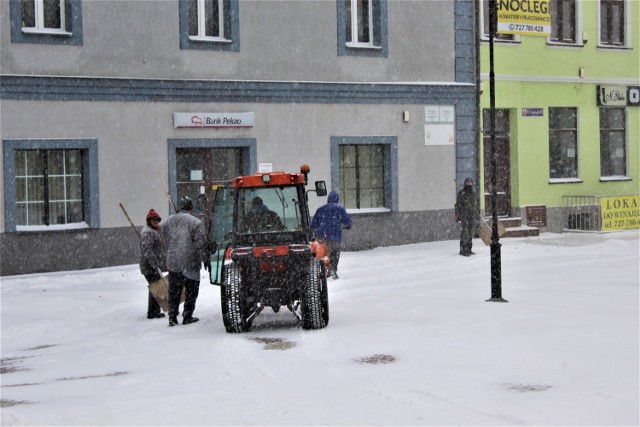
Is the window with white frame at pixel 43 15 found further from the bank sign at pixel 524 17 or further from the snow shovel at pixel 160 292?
the bank sign at pixel 524 17

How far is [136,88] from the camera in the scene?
71.5 feet

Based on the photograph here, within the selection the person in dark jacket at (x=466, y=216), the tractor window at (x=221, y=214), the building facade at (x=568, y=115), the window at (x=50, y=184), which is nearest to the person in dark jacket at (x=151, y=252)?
the window at (x=50, y=184)

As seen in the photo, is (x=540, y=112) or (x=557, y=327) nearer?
(x=557, y=327)

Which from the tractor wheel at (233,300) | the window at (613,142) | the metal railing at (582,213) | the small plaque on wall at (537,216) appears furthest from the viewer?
the window at (613,142)

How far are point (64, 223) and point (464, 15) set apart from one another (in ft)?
34.7

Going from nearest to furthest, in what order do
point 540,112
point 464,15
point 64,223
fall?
point 64,223 < point 464,15 < point 540,112

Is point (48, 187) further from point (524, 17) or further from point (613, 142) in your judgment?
point (613, 142)

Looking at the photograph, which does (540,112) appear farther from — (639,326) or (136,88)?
(639,326)

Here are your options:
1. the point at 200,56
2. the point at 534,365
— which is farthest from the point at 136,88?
the point at 534,365

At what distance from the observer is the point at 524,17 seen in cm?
2622

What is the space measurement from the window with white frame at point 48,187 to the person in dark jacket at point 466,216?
7588 millimetres

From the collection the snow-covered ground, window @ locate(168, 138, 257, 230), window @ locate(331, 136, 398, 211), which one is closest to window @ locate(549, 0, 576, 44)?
window @ locate(331, 136, 398, 211)

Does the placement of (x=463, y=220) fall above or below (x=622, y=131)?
below

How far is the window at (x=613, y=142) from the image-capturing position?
2945cm
